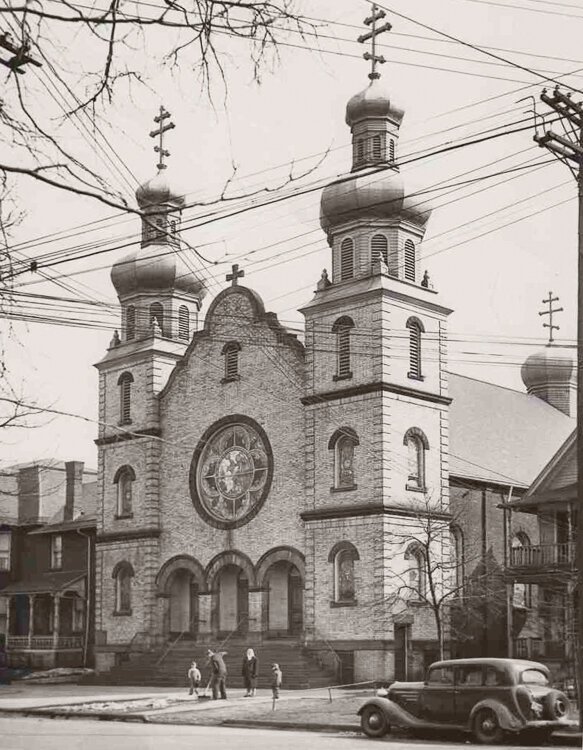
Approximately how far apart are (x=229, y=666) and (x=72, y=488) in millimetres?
16958

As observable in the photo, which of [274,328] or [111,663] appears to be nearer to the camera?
[274,328]

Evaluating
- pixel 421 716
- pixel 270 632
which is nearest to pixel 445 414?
pixel 270 632

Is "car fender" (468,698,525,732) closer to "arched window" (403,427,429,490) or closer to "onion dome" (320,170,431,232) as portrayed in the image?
"arched window" (403,427,429,490)

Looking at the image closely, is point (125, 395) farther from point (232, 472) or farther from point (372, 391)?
point (372, 391)

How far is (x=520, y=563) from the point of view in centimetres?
3947

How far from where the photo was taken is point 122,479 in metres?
49.9

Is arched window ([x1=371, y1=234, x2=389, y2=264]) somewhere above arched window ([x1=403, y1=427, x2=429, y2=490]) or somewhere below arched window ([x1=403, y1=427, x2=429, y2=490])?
above

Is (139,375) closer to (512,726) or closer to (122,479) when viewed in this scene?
(122,479)

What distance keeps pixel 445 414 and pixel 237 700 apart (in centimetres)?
1375

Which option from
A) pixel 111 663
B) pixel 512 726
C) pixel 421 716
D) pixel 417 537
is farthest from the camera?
pixel 111 663

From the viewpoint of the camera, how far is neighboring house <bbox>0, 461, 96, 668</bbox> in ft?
172

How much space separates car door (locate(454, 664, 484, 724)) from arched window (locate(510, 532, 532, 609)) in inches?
661

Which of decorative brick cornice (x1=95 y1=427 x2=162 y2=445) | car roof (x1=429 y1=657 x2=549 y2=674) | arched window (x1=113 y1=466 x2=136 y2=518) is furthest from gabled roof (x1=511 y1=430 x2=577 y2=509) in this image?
arched window (x1=113 y1=466 x2=136 y2=518)

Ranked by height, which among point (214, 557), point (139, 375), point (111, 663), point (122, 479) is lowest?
point (111, 663)
